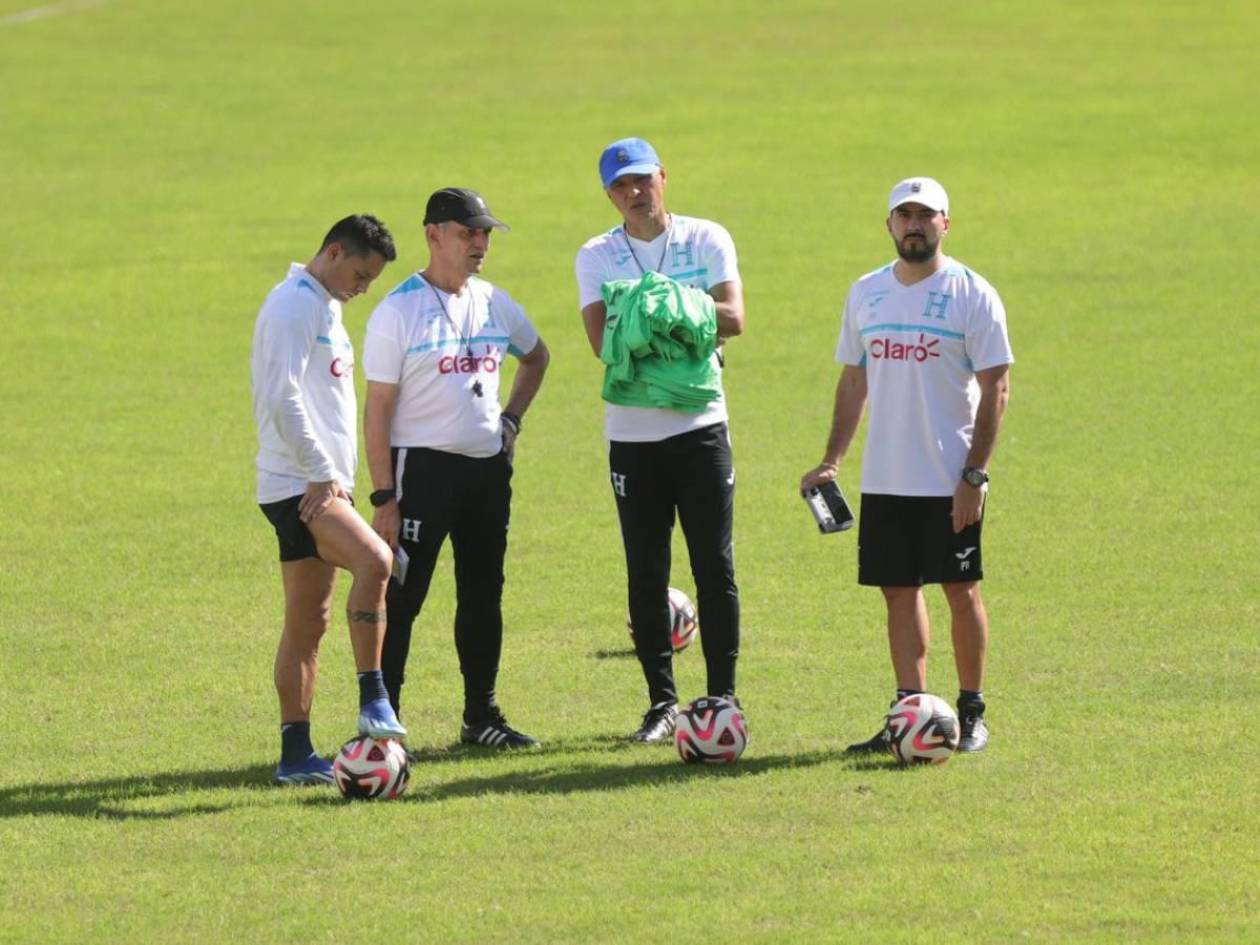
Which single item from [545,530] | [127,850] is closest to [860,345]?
[127,850]

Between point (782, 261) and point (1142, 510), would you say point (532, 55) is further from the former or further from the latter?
point (1142, 510)

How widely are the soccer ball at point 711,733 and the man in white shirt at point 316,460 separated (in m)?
1.25

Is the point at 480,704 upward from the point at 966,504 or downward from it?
downward

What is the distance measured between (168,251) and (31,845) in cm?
1911

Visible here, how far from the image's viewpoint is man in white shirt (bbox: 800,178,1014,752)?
374 inches

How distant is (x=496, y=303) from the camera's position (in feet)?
32.8

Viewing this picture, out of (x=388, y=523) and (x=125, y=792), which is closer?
(x=125, y=792)

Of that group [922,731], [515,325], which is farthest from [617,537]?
[922,731]

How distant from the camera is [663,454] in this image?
983 centimetres

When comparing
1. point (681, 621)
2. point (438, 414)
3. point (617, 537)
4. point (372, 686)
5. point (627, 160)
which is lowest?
point (681, 621)

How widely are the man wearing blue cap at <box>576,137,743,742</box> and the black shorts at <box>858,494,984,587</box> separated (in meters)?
0.64

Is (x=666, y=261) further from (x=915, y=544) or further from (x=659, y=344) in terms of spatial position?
(x=915, y=544)

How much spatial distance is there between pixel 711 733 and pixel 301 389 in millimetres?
2286

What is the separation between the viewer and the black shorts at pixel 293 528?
926cm
